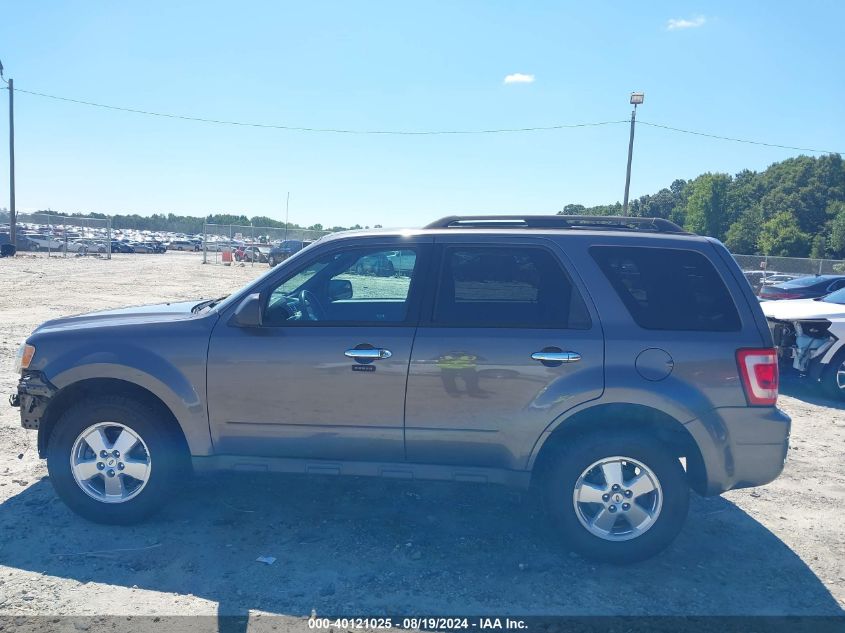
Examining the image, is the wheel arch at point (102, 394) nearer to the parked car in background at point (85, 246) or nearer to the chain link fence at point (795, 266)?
the chain link fence at point (795, 266)

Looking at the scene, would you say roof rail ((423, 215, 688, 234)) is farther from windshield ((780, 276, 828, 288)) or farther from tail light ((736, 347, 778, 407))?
windshield ((780, 276, 828, 288))

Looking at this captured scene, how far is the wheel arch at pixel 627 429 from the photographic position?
3818 mm

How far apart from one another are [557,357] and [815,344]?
576cm

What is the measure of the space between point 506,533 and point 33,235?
46.6 meters

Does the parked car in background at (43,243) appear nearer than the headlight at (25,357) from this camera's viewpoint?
No

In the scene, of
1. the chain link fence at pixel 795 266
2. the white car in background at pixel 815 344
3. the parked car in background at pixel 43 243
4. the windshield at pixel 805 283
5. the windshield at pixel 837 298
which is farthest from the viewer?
the parked car in background at pixel 43 243

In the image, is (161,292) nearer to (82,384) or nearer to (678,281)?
(82,384)

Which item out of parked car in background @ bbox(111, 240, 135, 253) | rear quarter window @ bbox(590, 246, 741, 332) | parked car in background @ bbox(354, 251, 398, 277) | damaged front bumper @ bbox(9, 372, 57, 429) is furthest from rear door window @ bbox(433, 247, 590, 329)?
parked car in background @ bbox(111, 240, 135, 253)

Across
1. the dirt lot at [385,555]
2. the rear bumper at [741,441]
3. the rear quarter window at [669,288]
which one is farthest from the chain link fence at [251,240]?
the rear bumper at [741,441]

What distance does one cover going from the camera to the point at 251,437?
4082 mm

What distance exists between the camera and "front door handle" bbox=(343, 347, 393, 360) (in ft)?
12.8

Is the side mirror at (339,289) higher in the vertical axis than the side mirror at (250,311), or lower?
higher

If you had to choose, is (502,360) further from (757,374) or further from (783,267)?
(783,267)

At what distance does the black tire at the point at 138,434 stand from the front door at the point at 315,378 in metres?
0.33
